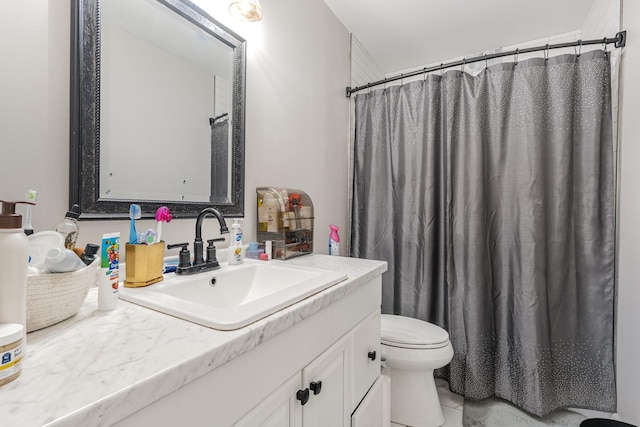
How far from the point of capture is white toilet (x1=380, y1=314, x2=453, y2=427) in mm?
A: 1412

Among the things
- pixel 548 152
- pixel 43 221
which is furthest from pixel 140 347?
pixel 548 152

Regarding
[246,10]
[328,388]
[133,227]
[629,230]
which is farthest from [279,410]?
[629,230]

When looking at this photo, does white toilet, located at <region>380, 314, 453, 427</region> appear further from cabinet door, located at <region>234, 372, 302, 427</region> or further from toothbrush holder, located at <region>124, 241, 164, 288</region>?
toothbrush holder, located at <region>124, 241, 164, 288</region>

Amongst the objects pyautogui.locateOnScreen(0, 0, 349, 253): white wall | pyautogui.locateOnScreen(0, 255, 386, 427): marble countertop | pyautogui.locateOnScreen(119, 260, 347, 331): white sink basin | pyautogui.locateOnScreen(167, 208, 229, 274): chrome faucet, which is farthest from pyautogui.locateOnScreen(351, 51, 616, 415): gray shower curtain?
pyautogui.locateOnScreen(0, 255, 386, 427): marble countertop

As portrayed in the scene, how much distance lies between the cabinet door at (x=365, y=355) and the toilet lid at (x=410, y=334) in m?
0.29

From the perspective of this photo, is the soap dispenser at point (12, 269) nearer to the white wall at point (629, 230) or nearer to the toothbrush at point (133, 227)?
the toothbrush at point (133, 227)

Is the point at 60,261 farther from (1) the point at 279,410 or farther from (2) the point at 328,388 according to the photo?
(2) the point at 328,388

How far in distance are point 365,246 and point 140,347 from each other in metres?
1.67

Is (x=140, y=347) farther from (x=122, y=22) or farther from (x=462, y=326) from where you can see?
(x=462, y=326)

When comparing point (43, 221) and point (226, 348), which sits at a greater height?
point (43, 221)

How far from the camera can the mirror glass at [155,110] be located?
32.0 inches

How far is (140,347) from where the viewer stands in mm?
487

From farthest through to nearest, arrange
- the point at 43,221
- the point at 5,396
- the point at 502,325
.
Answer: the point at 502,325 < the point at 43,221 < the point at 5,396

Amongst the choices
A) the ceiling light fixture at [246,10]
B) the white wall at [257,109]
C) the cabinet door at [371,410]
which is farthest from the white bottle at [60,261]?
the ceiling light fixture at [246,10]
